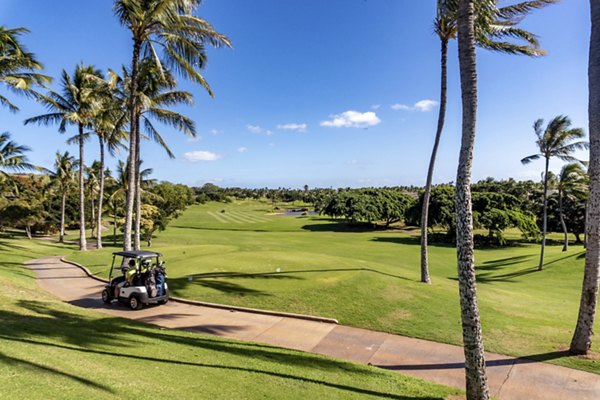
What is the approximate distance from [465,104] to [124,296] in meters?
12.7

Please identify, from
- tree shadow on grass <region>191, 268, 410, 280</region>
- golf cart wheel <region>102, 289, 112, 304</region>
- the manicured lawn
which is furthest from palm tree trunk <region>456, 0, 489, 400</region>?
golf cart wheel <region>102, 289, 112, 304</region>

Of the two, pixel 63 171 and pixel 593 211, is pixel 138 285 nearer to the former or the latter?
pixel 593 211

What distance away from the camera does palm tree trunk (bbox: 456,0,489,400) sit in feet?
22.2

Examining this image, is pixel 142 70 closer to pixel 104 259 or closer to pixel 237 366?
pixel 104 259

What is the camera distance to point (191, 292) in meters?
15.1

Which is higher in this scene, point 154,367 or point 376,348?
point 154,367

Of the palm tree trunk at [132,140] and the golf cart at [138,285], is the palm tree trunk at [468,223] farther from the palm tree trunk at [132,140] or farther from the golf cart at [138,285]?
the palm tree trunk at [132,140]

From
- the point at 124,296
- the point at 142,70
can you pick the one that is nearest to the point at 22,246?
the point at 142,70

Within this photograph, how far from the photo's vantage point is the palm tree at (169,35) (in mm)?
15098

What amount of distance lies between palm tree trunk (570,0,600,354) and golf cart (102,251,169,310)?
12.8 m

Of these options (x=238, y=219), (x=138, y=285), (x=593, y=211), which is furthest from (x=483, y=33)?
(x=238, y=219)

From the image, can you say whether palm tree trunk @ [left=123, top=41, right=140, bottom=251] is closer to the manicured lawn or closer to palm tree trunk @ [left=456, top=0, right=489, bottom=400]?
the manicured lawn

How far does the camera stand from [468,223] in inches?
270

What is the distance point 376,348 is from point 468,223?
497 centimetres
